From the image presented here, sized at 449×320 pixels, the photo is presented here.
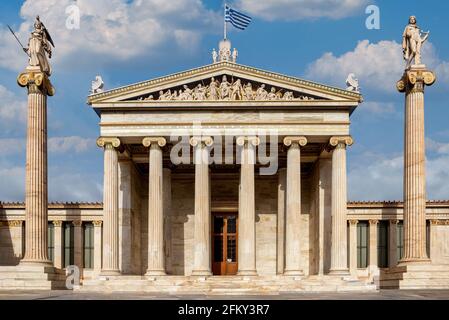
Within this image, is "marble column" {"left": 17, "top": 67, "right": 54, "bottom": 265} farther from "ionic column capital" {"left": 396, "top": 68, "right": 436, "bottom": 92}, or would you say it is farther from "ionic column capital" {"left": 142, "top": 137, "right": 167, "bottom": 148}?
"ionic column capital" {"left": 396, "top": 68, "right": 436, "bottom": 92}

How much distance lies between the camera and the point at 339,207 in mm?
60531

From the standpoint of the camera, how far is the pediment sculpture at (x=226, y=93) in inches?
2424

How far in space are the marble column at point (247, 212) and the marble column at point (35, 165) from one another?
1333cm

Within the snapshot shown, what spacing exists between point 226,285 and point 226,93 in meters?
14.3

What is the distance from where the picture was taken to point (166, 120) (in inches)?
2425

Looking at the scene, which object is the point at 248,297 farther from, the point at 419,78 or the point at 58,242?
the point at 58,242

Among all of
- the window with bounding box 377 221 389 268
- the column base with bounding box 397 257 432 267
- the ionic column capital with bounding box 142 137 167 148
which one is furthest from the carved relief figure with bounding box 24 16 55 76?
the window with bounding box 377 221 389 268

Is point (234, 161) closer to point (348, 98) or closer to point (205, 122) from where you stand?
point (205, 122)

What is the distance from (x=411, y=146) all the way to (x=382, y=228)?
16.6 metres

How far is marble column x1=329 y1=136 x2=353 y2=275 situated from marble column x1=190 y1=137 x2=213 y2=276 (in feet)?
28.2

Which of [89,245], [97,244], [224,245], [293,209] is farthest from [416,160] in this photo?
[89,245]

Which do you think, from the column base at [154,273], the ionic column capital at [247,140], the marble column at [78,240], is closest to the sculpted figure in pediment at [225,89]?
the ionic column capital at [247,140]

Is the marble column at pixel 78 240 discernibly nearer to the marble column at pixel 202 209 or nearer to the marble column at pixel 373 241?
the marble column at pixel 202 209
